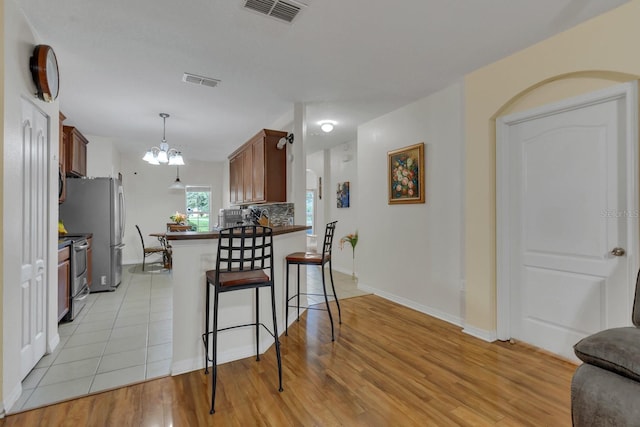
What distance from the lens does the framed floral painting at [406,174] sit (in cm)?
368

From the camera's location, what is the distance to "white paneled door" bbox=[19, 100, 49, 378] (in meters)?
2.10

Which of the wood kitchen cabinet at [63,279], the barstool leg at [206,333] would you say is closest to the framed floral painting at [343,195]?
the barstool leg at [206,333]

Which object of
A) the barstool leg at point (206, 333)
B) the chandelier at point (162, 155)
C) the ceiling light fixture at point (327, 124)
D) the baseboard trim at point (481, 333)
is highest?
the ceiling light fixture at point (327, 124)

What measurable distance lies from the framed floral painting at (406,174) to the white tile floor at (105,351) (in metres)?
3.07

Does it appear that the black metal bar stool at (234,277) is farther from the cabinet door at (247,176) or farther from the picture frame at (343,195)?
the picture frame at (343,195)

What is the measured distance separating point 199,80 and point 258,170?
149 cm

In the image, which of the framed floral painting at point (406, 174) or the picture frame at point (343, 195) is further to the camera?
the picture frame at point (343, 195)

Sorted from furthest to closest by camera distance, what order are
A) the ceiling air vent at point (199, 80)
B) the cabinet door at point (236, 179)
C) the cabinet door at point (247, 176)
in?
the cabinet door at point (236, 179) < the cabinet door at point (247, 176) < the ceiling air vent at point (199, 80)

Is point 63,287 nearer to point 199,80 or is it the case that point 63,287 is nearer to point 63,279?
point 63,279

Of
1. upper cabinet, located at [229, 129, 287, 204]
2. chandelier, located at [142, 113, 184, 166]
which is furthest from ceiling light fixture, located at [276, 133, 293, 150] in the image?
chandelier, located at [142, 113, 184, 166]

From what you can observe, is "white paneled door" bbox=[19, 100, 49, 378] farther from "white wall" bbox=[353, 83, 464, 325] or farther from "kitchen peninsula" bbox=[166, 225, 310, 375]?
"white wall" bbox=[353, 83, 464, 325]

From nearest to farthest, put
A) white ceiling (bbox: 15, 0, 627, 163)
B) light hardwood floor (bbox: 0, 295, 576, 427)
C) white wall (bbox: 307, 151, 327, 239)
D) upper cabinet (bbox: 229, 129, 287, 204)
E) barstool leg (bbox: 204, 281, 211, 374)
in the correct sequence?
light hardwood floor (bbox: 0, 295, 576, 427) < white ceiling (bbox: 15, 0, 627, 163) < barstool leg (bbox: 204, 281, 211, 374) < upper cabinet (bbox: 229, 129, 287, 204) < white wall (bbox: 307, 151, 327, 239)

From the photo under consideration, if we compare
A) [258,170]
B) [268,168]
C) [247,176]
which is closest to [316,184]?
[247,176]

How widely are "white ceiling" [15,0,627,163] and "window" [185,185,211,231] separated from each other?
3.98 metres
